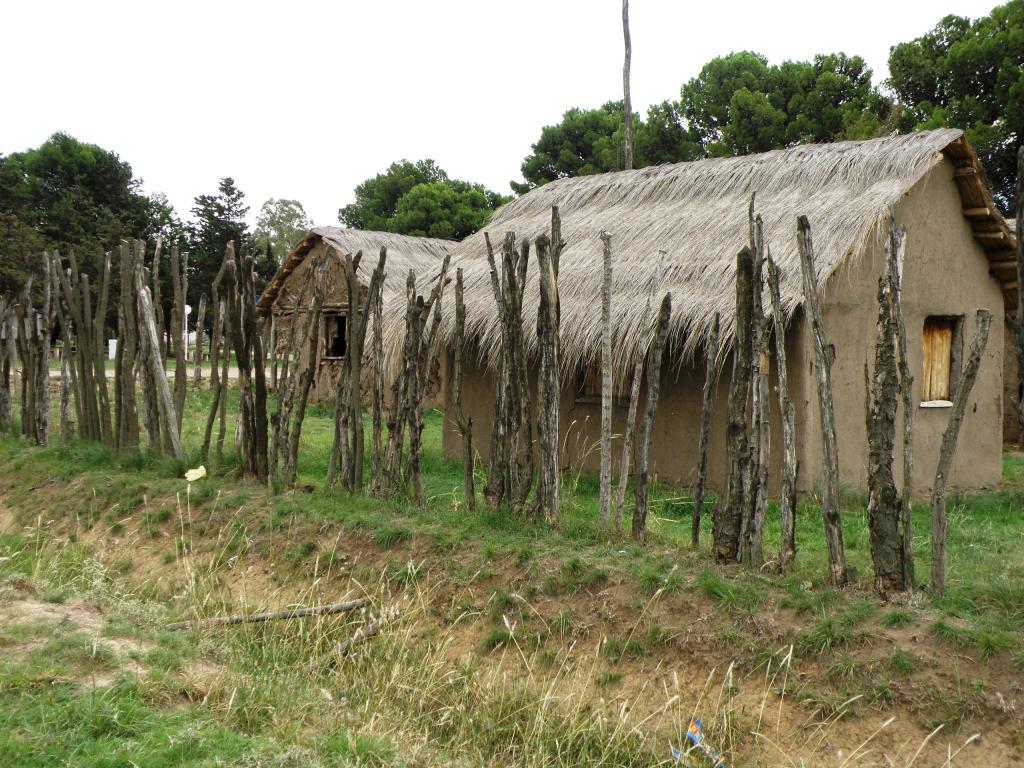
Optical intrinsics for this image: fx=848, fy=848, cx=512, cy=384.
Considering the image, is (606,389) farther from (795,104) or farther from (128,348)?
(795,104)

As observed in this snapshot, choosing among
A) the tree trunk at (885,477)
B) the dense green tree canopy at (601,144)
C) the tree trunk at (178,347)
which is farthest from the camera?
the dense green tree canopy at (601,144)

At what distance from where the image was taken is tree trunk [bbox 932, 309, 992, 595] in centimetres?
371

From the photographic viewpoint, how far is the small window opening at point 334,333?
1514 centimetres

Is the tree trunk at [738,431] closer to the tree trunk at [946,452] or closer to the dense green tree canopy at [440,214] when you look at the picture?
the tree trunk at [946,452]

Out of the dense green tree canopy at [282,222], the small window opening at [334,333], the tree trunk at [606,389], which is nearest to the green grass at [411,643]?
the tree trunk at [606,389]

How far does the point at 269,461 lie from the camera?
6.40m

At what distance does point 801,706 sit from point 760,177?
6.17 m

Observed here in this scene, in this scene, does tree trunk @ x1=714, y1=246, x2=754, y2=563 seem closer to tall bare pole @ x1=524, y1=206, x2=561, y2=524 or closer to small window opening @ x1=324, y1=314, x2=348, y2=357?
tall bare pole @ x1=524, y1=206, x2=561, y2=524

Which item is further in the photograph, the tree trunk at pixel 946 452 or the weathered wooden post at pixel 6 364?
the weathered wooden post at pixel 6 364

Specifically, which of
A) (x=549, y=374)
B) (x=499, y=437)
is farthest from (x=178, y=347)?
(x=549, y=374)

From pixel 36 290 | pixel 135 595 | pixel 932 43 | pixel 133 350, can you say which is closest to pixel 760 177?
pixel 133 350

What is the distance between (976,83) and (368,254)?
39.1ft

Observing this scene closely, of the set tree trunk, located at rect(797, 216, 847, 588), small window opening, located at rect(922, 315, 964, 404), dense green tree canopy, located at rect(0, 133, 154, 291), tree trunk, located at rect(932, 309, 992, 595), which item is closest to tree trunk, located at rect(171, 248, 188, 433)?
tree trunk, located at rect(797, 216, 847, 588)

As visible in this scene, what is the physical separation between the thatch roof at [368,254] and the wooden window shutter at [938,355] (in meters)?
7.84
